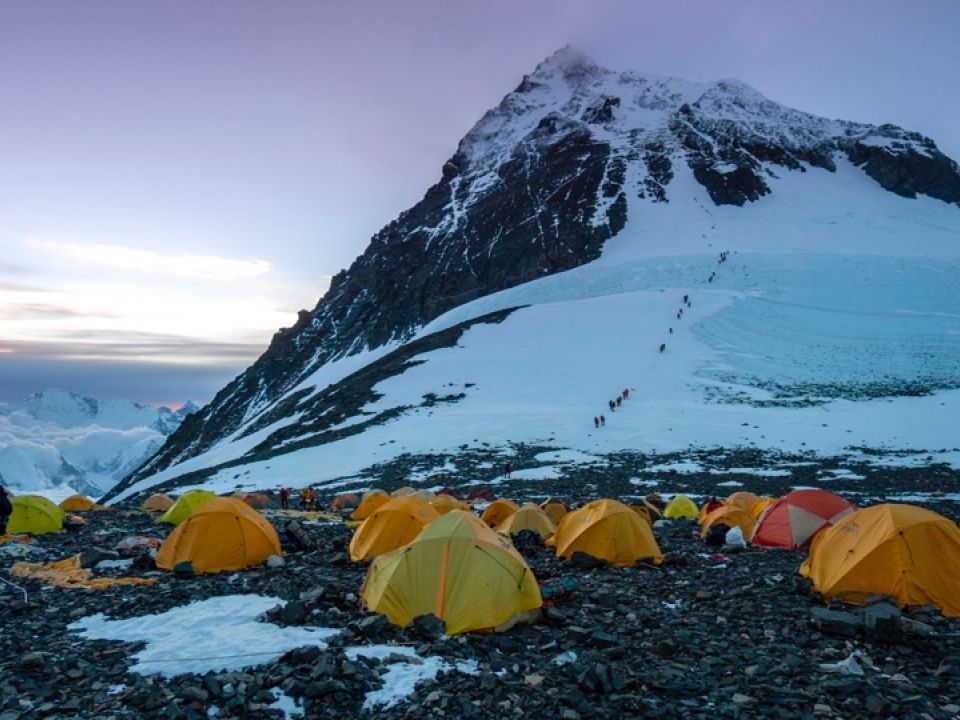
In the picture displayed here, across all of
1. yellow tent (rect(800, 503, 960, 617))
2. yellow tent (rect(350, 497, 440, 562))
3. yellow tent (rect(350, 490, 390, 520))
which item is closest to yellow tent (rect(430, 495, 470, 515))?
yellow tent (rect(350, 490, 390, 520))

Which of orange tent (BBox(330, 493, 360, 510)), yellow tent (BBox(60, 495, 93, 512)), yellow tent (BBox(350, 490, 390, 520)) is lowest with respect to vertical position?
yellow tent (BBox(60, 495, 93, 512))

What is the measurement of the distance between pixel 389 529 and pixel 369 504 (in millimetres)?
9435

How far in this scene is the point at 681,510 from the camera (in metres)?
22.5

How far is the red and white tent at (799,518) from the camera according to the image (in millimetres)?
15734

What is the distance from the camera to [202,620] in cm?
959

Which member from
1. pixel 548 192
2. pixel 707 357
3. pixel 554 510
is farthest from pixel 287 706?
pixel 548 192

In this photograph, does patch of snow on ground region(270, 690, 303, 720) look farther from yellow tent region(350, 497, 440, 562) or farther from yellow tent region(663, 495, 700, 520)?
yellow tent region(663, 495, 700, 520)

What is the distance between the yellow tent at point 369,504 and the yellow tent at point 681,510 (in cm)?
1075

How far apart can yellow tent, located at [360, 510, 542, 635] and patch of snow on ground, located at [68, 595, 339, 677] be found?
3.58ft

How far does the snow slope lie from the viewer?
39.3 meters

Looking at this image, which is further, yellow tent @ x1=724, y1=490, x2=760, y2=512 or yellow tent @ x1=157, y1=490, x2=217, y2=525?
yellow tent @ x1=157, y1=490, x2=217, y2=525

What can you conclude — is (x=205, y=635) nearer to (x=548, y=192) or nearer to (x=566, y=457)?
(x=566, y=457)

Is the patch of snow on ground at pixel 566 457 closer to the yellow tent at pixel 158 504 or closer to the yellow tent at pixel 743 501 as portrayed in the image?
the yellow tent at pixel 743 501

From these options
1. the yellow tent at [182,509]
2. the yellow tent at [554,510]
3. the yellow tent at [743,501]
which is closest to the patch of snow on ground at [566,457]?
the yellow tent at [554,510]
